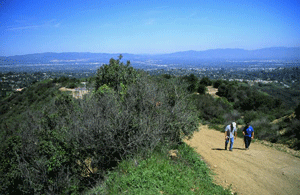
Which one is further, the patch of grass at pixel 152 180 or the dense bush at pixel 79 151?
the dense bush at pixel 79 151

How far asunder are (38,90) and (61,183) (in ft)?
136

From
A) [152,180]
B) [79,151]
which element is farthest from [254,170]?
[79,151]

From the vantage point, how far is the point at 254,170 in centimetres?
686

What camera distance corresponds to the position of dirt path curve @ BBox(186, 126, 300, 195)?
5781 millimetres

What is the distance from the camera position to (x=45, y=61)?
172 metres

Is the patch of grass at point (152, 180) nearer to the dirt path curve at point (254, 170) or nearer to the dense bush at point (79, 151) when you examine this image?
the dense bush at point (79, 151)

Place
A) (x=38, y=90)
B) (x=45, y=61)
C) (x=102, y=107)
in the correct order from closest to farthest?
(x=102, y=107) < (x=38, y=90) < (x=45, y=61)

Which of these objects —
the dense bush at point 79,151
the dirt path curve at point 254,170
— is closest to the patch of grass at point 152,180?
the dense bush at point 79,151

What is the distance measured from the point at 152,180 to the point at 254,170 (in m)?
4.31

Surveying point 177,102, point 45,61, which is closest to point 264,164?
point 177,102

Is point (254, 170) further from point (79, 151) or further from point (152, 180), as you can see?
point (79, 151)

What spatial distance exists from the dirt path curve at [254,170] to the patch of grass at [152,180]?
856mm

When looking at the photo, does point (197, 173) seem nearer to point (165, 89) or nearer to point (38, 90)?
point (165, 89)

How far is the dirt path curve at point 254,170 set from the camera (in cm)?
578
